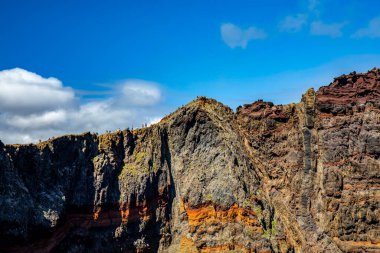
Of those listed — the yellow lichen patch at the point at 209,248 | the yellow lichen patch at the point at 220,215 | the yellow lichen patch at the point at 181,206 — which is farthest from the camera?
the yellow lichen patch at the point at 181,206

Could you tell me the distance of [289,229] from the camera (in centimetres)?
5988

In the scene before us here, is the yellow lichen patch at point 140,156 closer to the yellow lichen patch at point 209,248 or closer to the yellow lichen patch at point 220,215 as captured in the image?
the yellow lichen patch at point 220,215

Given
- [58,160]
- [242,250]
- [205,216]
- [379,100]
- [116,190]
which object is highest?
[379,100]

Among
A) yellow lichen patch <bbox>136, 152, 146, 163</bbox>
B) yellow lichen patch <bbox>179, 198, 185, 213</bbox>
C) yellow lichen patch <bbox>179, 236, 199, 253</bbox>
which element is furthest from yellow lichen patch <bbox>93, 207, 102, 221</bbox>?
yellow lichen patch <bbox>179, 236, 199, 253</bbox>

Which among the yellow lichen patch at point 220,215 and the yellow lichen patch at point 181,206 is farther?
the yellow lichen patch at point 181,206

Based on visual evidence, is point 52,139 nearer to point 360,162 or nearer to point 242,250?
point 242,250

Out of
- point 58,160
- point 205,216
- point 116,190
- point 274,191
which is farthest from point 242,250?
point 58,160

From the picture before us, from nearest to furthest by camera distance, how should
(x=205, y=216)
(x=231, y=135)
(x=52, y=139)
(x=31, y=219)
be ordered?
(x=31, y=219)
(x=52, y=139)
(x=205, y=216)
(x=231, y=135)

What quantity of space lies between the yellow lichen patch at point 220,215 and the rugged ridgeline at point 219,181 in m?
0.13

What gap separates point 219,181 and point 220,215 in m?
4.39

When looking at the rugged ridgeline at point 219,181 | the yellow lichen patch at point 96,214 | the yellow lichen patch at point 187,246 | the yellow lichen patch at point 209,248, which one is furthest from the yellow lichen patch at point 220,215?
the yellow lichen patch at point 96,214

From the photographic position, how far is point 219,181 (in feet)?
198

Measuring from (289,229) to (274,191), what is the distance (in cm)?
716

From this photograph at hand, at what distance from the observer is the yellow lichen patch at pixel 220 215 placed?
5794 centimetres
